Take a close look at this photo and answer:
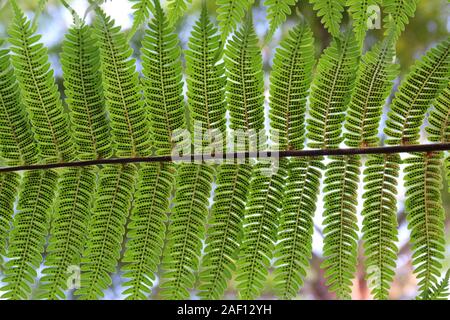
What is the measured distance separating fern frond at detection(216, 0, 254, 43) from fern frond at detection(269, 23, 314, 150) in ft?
0.50

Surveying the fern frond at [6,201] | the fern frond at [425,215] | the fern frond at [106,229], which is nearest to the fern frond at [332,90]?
the fern frond at [425,215]

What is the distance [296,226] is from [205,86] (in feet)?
1.62

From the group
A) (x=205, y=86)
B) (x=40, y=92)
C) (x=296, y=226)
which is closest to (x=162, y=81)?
(x=205, y=86)

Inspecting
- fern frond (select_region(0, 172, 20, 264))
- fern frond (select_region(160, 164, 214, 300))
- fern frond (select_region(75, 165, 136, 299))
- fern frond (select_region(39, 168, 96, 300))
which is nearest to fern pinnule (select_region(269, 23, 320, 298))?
fern frond (select_region(160, 164, 214, 300))

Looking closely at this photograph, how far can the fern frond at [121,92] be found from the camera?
137 centimetres

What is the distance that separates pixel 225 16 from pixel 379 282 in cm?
89

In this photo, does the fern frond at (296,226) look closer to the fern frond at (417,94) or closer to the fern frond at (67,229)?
the fern frond at (417,94)

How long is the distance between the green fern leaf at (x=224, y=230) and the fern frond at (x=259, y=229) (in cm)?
2

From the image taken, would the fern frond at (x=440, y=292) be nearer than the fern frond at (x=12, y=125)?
Yes

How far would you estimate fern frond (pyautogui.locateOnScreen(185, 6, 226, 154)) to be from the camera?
1340mm

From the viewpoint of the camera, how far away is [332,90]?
55.2 inches

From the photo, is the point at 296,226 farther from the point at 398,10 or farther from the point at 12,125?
the point at 12,125
